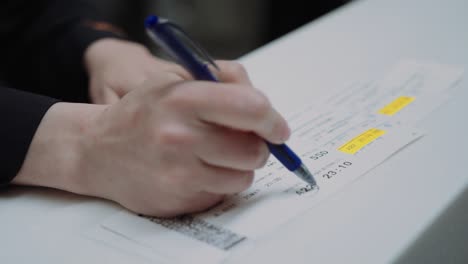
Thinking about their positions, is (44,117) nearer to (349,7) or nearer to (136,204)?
(136,204)

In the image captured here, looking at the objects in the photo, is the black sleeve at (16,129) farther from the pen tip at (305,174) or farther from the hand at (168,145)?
the pen tip at (305,174)

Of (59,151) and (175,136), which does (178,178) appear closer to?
(175,136)

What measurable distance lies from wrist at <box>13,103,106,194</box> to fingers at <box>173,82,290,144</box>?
0.13 meters

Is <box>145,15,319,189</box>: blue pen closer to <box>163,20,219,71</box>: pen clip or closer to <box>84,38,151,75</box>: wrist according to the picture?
<box>163,20,219,71</box>: pen clip

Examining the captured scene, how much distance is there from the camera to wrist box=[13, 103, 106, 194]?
18.3 inches

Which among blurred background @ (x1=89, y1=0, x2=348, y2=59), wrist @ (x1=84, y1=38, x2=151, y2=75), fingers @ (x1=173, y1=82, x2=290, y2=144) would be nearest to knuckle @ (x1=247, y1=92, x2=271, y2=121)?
fingers @ (x1=173, y1=82, x2=290, y2=144)

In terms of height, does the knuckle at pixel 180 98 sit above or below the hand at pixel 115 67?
above

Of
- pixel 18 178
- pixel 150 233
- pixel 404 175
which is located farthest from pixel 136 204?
pixel 404 175

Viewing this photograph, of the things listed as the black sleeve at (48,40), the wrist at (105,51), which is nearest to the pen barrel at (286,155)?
the wrist at (105,51)

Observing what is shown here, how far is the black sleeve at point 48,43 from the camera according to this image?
0.87m

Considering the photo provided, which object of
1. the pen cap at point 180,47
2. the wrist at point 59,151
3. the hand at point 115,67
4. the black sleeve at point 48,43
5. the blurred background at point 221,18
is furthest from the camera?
the blurred background at point 221,18

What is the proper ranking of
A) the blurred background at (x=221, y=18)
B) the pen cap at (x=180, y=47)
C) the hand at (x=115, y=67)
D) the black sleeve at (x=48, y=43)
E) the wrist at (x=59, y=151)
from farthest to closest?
the blurred background at (x=221, y=18) < the black sleeve at (x=48, y=43) < the hand at (x=115, y=67) < the wrist at (x=59, y=151) < the pen cap at (x=180, y=47)

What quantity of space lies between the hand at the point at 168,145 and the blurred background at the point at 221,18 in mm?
1576

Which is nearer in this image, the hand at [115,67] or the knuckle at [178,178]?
the knuckle at [178,178]
